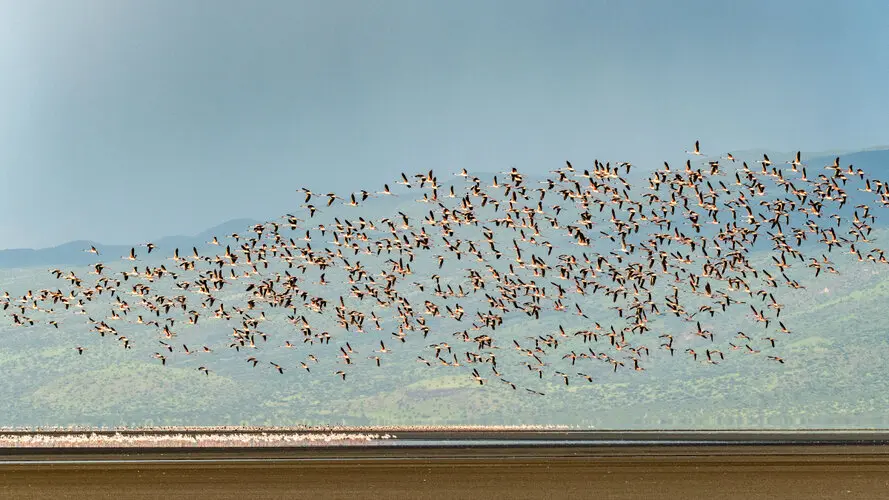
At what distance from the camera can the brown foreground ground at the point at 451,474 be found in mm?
70062

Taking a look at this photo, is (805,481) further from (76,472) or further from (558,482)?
(76,472)

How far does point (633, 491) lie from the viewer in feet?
232

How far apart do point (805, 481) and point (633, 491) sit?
12469 millimetres

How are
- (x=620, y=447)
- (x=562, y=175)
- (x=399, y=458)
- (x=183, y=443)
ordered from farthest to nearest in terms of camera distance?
1. (x=183, y=443)
2. (x=620, y=447)
3. (x=399, y=458)
4. (x=562, y=175)

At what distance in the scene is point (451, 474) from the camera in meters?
83.6

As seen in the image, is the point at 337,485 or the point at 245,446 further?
the point at 245,446

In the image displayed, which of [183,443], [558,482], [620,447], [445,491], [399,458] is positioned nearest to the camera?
[445,491]

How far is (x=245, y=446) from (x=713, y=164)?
2389 inches

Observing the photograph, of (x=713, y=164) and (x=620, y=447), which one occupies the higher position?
(x=713, y=164)

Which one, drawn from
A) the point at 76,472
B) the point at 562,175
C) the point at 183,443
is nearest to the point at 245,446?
the point at 183,443

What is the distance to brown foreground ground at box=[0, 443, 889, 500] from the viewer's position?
2758 inches

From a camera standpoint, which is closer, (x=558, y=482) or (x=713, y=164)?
(x=558, y=482)

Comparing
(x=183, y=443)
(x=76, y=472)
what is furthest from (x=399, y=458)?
(x=183, y=443)

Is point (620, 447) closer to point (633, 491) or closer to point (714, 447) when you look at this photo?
point (714, 447)
